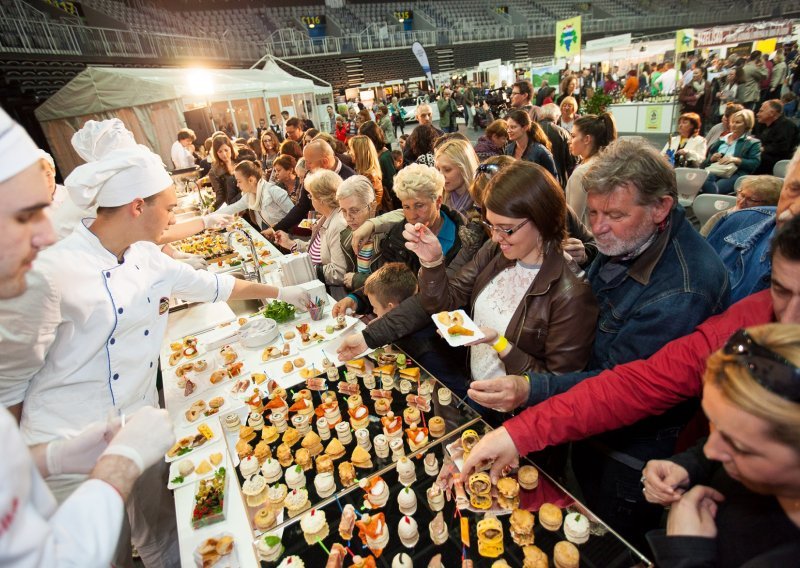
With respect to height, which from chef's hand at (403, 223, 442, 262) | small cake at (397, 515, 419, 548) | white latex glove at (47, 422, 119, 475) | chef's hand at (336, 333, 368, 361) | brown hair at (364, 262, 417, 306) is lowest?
small cake at (397, 515, 419, 548)

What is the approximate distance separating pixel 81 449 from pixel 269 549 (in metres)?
0.69

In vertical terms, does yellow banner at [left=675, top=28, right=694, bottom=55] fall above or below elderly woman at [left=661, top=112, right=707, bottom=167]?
above

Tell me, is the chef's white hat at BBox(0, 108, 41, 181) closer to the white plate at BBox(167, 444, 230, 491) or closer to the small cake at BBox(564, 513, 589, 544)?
the white plate at BBox(167, 444, 230, 491)

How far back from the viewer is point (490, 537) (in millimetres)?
1302

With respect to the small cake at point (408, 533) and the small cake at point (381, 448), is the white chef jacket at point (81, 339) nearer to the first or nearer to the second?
the small cake at point (381, 448)

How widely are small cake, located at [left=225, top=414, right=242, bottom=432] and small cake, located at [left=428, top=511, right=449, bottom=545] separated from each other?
3.45 feet

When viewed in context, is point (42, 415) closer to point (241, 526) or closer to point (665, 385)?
point (241, 526)


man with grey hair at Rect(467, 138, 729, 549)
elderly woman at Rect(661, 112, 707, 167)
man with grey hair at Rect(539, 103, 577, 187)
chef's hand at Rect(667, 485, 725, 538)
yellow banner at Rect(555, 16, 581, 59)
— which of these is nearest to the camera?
chef's hand at Rect(667, 485, 725, 538)

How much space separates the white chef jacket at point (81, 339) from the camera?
1.59m

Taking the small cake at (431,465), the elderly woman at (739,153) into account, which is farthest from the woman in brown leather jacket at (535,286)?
the elderly woman at (739,153)

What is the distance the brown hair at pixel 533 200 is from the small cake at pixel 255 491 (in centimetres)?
146

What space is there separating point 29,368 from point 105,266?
0.51m

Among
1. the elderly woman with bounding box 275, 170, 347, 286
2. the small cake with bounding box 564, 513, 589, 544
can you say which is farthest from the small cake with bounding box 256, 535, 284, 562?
the elderly woman with bounding box 275, 170, 347, 286

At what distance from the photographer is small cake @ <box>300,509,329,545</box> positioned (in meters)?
1.37
